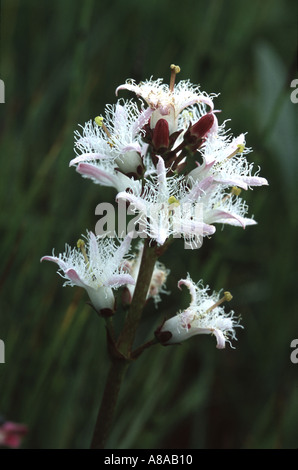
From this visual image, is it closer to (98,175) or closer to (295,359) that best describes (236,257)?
(295,359)

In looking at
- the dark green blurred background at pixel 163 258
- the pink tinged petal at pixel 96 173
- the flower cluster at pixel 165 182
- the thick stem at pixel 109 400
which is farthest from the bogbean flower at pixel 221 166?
the dark green blurred background at pixel 163 258

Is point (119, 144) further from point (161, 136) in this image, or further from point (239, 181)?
point (239, 181)

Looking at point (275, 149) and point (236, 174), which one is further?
point (275, 149)

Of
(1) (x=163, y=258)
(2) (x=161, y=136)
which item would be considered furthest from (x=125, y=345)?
(1) (x=163, y=258)

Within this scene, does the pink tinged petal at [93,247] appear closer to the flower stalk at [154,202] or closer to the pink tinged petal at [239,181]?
the flower stalk at [154,202]

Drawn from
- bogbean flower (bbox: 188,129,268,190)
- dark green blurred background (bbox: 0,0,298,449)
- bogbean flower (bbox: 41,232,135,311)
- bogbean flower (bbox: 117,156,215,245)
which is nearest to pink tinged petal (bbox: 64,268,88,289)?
bogbean flower (bbox: 41,232,135,311)

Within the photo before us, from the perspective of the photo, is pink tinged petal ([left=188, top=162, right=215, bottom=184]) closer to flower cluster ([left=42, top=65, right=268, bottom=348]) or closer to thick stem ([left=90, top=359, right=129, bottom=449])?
flower cluster ([left=42, top=65, right=268, bottom=348])
